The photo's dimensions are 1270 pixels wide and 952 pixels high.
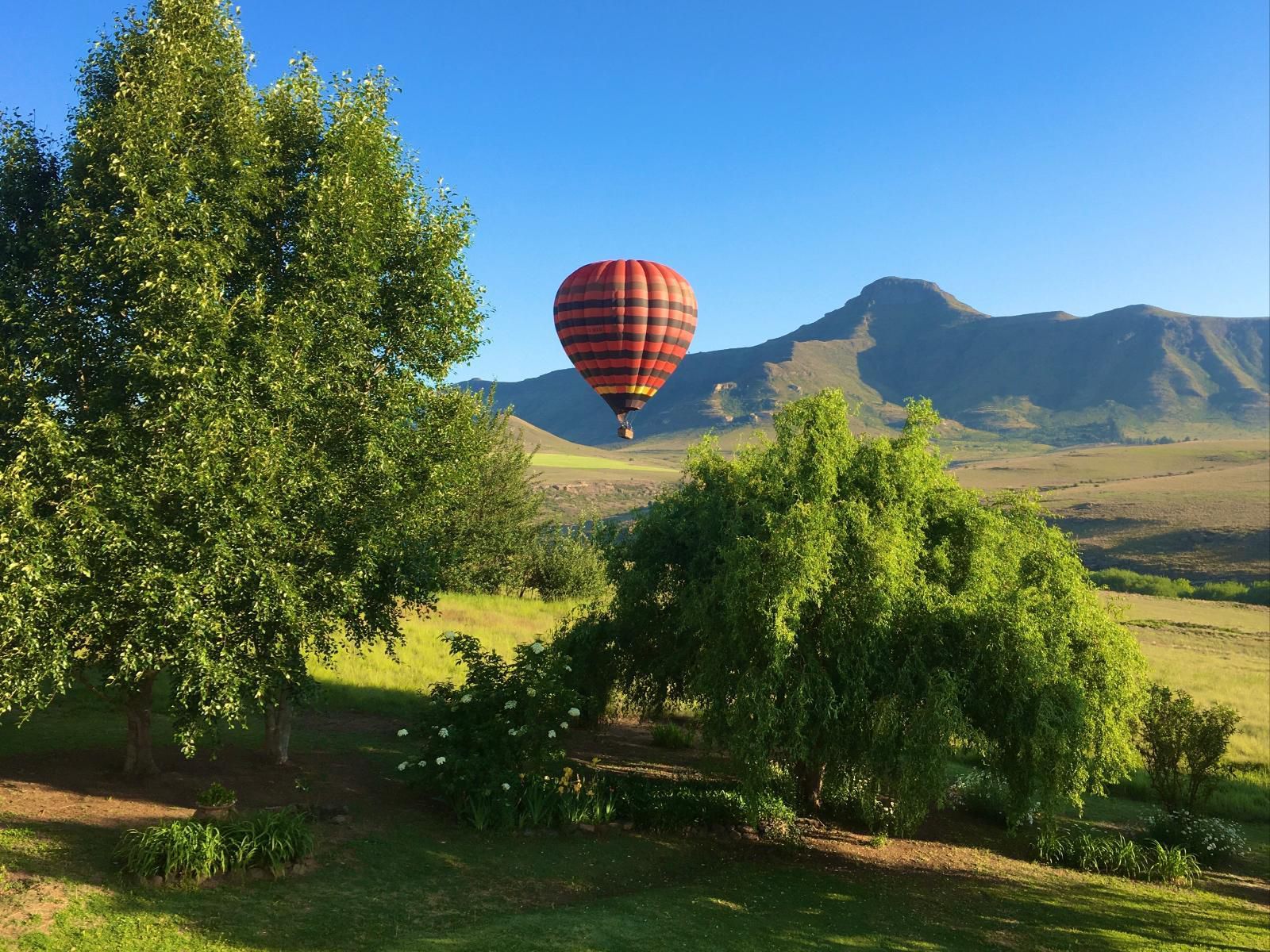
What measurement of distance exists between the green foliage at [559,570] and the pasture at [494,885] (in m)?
27.5

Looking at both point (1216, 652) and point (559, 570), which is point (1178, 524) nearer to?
point (1216, 652)

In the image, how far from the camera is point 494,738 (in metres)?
16.8

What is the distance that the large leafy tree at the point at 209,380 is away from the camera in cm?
1298

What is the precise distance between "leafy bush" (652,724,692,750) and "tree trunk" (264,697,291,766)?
1013 cm

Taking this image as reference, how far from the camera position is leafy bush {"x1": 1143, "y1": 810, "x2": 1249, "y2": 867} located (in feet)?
Result: 60.4

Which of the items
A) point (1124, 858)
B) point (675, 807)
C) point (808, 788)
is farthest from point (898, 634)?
point (1124, 858)

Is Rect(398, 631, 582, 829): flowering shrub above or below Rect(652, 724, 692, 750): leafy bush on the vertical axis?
above

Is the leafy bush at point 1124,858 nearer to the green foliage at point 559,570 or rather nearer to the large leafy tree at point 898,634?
the large leafy tree at point 898,634

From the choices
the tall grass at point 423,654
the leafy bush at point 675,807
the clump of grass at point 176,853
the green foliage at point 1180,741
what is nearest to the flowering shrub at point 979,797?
the green foliage at point 1180,741

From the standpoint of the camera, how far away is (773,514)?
631 inches

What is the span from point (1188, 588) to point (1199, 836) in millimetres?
90906

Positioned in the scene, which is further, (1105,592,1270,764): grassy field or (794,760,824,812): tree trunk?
(1105,592,1270,764): grassy field

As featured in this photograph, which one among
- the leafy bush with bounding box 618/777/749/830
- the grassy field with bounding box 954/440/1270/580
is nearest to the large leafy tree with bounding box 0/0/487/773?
the leafy bush with bounding box 618/777/749/830

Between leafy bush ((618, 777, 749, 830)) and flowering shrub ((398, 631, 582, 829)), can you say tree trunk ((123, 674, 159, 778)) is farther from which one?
leafy bush ((618, 777, 749, 830))
